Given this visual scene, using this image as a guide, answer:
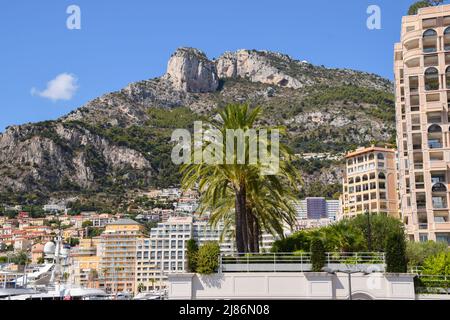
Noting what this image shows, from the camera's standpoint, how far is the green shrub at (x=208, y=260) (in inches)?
1053

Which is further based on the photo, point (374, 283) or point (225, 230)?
point (225, 230)

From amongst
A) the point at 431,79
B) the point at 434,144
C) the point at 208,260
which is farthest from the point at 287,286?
the point at 431,79

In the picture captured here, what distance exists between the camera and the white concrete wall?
84.4 ft

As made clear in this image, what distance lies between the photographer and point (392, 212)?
12300 cm

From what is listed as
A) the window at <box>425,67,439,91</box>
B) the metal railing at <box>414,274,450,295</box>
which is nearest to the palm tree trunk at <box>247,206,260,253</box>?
the metal railing at <box>414,274,450,295</box>

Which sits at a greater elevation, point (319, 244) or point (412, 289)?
point (319, 244)

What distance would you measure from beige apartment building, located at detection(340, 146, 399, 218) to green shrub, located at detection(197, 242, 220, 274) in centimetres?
10235

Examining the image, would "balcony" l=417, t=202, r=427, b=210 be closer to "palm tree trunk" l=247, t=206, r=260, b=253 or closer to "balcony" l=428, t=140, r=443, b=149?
"balcony" l=428, t=140, r=443, b=149

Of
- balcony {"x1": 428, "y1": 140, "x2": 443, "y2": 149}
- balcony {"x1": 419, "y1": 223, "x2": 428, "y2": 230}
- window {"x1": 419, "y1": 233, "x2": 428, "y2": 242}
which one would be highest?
balcony {"x1": 428, "y1": 140, "x2": 443, "y2": 149}

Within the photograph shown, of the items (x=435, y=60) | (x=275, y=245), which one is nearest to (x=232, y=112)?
(x=275, y=245)
